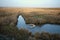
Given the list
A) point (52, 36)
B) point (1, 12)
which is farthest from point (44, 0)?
point (1, 12)

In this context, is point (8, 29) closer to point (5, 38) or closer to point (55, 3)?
point (5, 38)

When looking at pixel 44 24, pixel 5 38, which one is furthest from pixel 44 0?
pixel 5 38

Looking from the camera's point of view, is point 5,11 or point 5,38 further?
point 5,11

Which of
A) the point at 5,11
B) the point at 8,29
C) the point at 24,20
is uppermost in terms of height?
the point at 5,11

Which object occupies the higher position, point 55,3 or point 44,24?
→ point 55,3

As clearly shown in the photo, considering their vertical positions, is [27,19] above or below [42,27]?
above

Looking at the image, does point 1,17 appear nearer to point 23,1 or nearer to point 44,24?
point 23,1
